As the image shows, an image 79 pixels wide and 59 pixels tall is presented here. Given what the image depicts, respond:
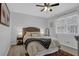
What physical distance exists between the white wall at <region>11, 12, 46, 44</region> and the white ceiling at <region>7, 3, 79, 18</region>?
0.07m

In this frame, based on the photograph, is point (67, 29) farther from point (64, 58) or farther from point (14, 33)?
point (14, 33)

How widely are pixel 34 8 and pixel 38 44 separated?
0.63 metres

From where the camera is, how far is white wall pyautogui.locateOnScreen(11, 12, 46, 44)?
1581mm

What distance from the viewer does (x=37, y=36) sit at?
162cm

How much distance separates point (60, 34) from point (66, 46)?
0.73 feet

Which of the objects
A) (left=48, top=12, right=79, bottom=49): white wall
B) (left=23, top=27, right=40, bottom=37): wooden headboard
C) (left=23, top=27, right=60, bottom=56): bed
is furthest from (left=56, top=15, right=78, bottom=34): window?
(left=23, top=27, right=40, bottom=37): wooden headboard

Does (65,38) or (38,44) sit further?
(38,44)

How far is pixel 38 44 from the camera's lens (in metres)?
1.73

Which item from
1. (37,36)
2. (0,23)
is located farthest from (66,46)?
(0,23)

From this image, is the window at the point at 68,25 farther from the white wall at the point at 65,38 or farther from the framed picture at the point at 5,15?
the framed picture at the point at 5,15

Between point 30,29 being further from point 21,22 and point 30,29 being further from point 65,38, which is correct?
point 65,38

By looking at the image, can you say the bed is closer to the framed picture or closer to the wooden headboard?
the wooden headboard

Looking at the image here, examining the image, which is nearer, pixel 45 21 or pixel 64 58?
pixel 64 58

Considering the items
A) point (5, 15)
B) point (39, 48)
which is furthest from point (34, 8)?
point (39, 48)
